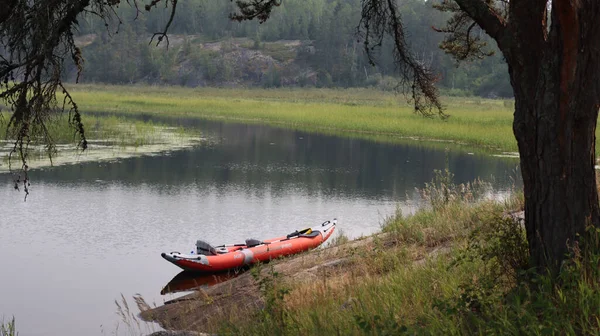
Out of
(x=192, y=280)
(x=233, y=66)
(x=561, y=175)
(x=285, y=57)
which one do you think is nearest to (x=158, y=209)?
(x=192, y=280)

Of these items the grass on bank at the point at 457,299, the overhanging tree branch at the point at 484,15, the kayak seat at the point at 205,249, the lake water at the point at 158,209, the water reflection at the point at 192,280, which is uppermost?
the overhanging tree branch at the point at 484,15

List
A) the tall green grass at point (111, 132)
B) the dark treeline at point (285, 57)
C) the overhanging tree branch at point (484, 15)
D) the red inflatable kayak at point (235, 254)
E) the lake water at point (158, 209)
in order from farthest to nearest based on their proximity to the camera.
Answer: the dark treeline at point (285, 57), the tall green grass at point (111, 132), the red inflatable kayak at point (235, 254), the lake water at point (158, 209), the overhanging tree branch at point (484, 15)

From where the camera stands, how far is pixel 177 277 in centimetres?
1448

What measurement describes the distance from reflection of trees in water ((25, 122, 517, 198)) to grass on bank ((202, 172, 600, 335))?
14.2 m

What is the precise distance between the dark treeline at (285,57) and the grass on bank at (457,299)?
77.0 metres

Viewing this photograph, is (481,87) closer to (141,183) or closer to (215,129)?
(215,129)

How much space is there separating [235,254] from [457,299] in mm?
8178

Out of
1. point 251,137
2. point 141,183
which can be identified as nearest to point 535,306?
point 141,183

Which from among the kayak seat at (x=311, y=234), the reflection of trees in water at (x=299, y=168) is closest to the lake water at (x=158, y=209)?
the reflection of trees in water at (x=299, y=168)

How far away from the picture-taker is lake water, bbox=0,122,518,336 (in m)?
13.4

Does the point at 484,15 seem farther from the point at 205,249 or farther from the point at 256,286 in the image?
the point at 205,249

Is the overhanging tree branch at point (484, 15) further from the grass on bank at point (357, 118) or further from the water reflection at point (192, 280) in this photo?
the grass on bank at point (357, 118)

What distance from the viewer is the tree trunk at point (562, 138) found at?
6.34 m

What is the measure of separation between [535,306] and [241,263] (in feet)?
29.8
